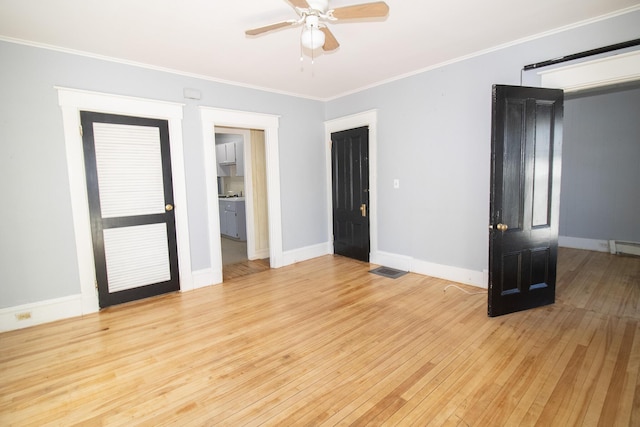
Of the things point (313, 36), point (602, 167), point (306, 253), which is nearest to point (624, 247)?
point (602, 167)

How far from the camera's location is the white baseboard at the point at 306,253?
5.02 meters

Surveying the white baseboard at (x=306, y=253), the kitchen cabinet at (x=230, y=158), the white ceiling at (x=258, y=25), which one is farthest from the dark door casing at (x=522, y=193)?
the kitchen cabinet at (x=230, y=158)

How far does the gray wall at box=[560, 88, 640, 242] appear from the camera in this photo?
16.2 ft

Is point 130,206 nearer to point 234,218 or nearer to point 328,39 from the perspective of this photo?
point 328,39

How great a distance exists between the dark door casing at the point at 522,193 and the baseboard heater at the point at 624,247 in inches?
124

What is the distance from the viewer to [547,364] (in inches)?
86.1

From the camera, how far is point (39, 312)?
305cm

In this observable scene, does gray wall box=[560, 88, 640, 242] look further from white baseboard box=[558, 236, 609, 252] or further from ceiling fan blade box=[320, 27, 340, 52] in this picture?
ceiling fan blade box=[320, 27, 340, 52]

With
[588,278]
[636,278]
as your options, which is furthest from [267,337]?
[636,278]

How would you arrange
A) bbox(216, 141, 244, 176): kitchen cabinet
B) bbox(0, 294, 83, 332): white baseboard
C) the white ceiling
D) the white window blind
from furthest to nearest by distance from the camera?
bbox(216, 141, 244, 176): kitchen cabinet
the white window blind
bbox(0, 294, 83, 332): white baseboard
the white ceiling

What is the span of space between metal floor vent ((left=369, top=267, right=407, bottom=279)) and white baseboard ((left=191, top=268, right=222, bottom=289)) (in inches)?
87.2

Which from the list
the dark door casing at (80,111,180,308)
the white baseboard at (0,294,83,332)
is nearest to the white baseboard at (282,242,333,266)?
the dark door casing at (80,111,180,308)

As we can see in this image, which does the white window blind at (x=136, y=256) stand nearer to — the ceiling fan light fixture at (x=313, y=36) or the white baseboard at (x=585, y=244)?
the ceiling fan light fixture at (x=313, y=36)

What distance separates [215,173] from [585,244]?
6473 millimetres
